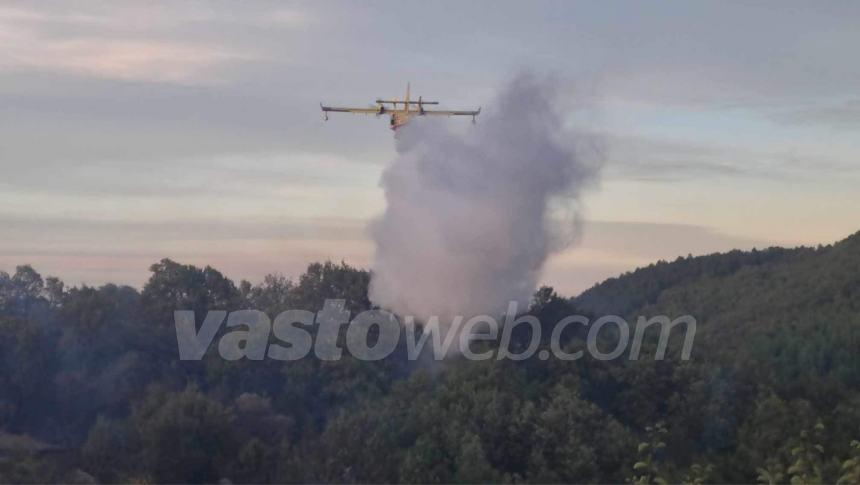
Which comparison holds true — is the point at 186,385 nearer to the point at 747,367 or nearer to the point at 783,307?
the point at 747,367

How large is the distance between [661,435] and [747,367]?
6.97 metres

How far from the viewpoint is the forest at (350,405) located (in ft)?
103

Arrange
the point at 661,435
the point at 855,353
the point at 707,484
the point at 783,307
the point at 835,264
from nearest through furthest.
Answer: the point at 707,484
the point at 661,435
the point at 855,353
the point at 783,307
the point at 835,264

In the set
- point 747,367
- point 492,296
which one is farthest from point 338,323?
point 747,367

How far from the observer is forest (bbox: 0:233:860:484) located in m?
31.2

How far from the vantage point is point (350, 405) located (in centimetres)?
3662

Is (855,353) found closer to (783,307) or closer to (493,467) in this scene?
(783,307)

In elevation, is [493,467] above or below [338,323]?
below

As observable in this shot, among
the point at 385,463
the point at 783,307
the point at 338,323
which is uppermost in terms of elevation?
the point at 783,307

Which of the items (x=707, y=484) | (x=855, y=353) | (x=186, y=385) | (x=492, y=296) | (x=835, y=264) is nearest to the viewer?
(x=707, y=484)

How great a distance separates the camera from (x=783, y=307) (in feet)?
207

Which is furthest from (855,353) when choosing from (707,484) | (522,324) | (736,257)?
(736,257)

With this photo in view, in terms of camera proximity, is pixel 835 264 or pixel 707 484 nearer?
pixel 707 484

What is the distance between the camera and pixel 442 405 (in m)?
34.2
